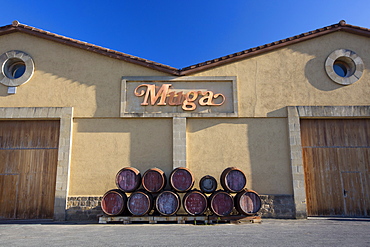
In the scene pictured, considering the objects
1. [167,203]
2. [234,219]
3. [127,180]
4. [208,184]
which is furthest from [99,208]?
[234,219]

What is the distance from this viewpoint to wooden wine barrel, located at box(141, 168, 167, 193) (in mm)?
8493

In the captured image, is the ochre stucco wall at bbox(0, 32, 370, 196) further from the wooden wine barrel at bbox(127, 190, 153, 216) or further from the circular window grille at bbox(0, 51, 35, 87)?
the wooden wine barrel at bbox(127, 190, 153, 216)

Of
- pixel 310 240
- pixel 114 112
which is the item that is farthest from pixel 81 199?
pixel 310 240

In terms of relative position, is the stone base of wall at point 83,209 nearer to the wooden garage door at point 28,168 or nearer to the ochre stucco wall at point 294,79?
the wooden garage door at point 28,168

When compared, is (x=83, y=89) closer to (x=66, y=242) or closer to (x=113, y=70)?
(x=113, y=70)

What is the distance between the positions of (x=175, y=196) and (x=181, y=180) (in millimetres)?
483

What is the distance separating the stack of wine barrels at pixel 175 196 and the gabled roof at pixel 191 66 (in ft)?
11.2

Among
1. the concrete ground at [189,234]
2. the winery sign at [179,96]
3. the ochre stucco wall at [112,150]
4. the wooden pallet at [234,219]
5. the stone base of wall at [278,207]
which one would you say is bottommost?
the concrete ground at [189,234]

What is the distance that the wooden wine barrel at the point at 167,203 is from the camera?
26.9 ft

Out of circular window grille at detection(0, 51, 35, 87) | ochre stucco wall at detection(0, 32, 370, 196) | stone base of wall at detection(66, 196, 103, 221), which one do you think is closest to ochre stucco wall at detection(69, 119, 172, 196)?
ochre stucco wall at detection(0, 32, 370, 196)

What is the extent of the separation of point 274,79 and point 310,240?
565 centimetres

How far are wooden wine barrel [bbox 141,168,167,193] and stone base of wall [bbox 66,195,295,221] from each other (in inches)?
66.8

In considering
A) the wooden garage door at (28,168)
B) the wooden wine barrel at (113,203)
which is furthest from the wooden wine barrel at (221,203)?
the wooden garage door at (28,168)

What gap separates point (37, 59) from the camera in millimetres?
10062
